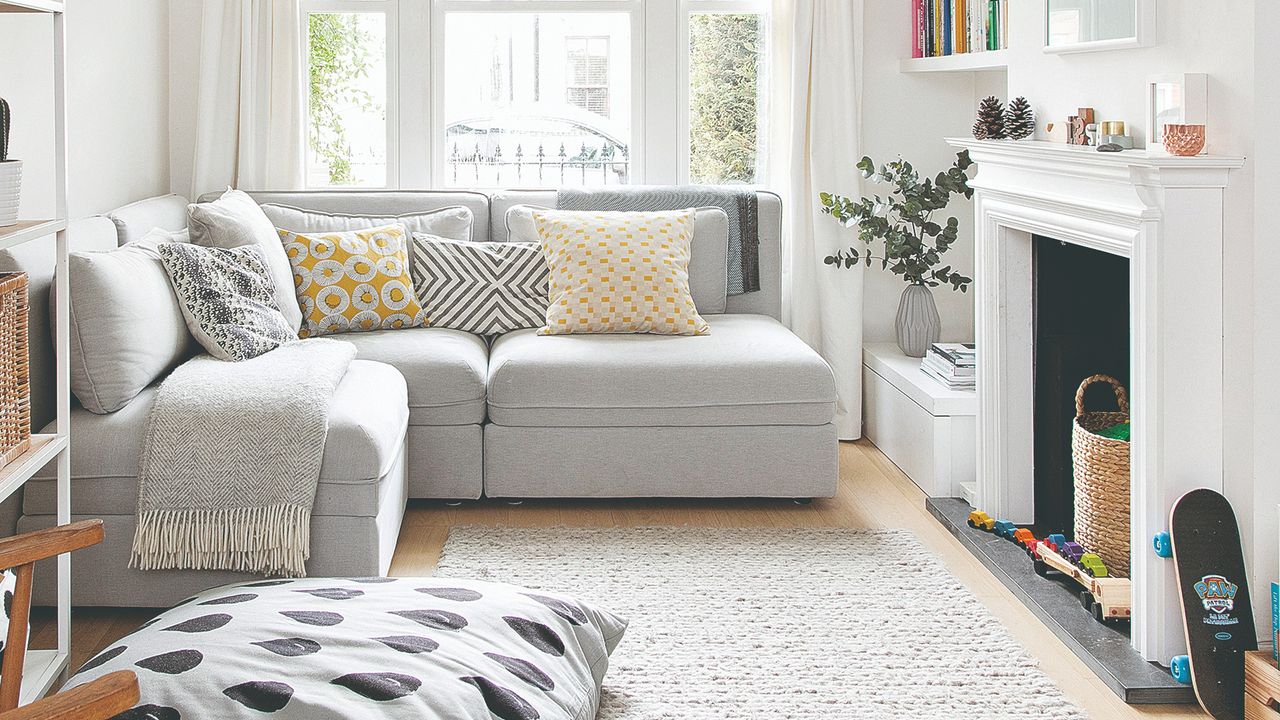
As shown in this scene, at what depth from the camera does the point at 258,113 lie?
501 centimetres

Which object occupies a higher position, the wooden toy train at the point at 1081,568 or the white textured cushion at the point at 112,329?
the white textured cushion at the point at 112,329

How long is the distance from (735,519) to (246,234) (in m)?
1.75

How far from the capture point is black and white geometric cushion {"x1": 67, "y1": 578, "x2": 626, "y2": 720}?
6.95ft

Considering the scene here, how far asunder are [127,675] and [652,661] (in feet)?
5.43

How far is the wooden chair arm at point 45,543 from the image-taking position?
67.3 inches

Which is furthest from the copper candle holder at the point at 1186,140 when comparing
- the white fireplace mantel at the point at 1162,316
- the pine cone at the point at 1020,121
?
the pine cone at the point at 1020,121

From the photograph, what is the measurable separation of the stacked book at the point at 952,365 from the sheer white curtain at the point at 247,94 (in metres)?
2.58

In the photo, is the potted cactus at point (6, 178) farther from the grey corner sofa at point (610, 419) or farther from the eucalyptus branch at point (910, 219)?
the eucalyptus branch at point (910, 219)

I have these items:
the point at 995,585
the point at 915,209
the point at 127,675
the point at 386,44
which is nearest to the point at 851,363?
the point at 915,209

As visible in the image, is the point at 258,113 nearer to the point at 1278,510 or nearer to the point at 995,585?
the point at 995,585

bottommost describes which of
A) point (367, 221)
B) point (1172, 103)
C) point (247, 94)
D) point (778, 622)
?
point (778, 622)

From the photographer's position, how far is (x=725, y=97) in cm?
527

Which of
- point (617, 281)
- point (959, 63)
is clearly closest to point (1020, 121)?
point (959, 63)

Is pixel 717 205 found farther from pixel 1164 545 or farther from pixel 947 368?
pixel 1164 545
